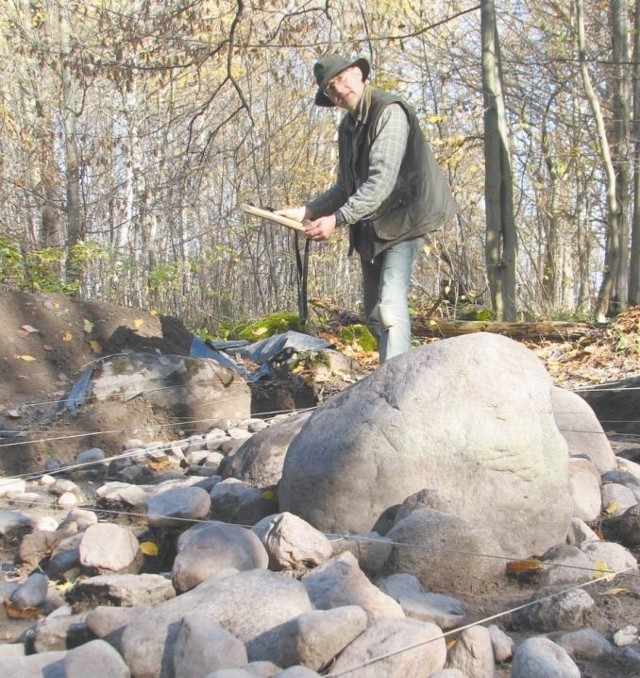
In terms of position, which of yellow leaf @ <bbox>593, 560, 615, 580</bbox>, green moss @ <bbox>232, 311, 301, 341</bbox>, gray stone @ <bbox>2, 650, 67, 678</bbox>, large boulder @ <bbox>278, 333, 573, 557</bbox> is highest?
green moss @ <bbox>232, 311, 301, 341</bbox>

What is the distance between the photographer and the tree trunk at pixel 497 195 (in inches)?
352

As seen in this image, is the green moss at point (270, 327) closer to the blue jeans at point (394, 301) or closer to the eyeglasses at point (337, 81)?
the blue jeans at point (394, 301)

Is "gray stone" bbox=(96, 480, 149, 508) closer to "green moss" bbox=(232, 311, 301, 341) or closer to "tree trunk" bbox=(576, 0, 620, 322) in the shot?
"green moss" bbox=(232, 311, 301, 341)

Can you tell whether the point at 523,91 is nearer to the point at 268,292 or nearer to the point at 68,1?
the point at 268,292

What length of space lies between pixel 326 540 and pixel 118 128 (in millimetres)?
17993

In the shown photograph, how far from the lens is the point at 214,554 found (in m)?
2.45

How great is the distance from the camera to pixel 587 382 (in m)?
6.77

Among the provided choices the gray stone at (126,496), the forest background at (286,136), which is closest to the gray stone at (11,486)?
the gray stone at (126,496)

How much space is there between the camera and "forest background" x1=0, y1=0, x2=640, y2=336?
379 inches

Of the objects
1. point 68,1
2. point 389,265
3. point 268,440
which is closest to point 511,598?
point 268,440

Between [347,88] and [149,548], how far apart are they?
2.54 m

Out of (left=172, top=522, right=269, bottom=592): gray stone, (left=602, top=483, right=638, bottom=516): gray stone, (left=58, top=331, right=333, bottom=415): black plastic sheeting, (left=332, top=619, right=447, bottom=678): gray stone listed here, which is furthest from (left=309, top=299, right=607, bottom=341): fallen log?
(left=332, top=619, right=447, bottom=678): gray stone

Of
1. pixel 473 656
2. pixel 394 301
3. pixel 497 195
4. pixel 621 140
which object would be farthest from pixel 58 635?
pixel 621 140

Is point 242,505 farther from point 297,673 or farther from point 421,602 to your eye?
point 297,673
